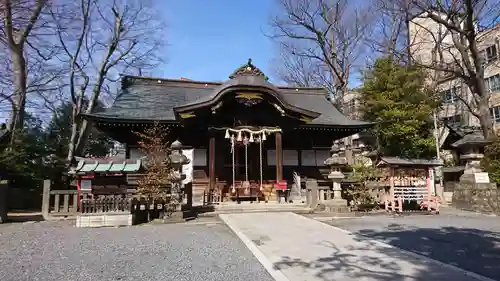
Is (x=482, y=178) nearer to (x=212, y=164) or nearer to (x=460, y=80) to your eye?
(x=212, y=164)

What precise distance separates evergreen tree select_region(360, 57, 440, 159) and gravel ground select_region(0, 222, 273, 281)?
13.7 m

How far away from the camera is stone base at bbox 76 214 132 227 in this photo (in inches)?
375

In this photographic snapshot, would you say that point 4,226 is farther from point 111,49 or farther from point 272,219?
point 111,49

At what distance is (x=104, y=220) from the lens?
962 centimetres

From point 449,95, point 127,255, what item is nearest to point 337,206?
point 127,255

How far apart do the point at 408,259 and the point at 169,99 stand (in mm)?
15277

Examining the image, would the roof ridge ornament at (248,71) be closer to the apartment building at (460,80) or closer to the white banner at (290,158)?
the white banner at (290,158)

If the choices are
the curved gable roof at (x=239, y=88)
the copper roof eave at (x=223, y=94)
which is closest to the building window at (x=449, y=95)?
the copper roof eave at (x=223, y=94)

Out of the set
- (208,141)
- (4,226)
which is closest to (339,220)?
(208,141)

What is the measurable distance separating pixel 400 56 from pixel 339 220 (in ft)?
59.0

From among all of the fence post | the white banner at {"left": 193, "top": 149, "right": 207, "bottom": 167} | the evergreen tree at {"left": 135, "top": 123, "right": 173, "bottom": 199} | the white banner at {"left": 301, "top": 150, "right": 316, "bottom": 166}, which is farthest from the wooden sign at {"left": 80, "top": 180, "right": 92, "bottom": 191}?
the white banner at {"left": 301, "top": 150, "right": 316, "bottom": 166}

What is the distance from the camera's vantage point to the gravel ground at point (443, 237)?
540 cm

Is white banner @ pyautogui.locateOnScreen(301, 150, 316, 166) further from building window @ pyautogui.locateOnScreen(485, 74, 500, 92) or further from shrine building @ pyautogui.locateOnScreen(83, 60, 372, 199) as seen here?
building window @ pyautogui.locateOnScreen(485, 74, 500, 92)

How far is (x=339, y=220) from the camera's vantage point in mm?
10438
